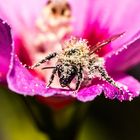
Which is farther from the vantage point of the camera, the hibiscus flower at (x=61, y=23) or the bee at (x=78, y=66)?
the hibiscus flower at (x=61, y=23)

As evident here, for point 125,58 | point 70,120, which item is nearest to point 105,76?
point 125,58

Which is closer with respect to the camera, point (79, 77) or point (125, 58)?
point (79, 77)

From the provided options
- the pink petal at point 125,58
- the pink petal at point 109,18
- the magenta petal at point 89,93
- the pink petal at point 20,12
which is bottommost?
the magenta petal at point 89,93

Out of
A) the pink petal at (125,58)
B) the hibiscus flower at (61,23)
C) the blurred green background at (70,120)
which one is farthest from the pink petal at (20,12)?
the pink petal at (125,58)

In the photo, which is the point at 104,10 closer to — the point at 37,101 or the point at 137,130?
the point at 37,101

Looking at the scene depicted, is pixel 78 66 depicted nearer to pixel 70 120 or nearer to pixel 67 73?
pixel 67 73

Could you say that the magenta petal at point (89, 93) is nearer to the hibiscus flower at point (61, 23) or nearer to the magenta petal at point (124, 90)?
the magenta petal at point (124, 90)

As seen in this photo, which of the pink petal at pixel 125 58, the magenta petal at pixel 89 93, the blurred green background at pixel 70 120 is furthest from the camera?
the blurred green background at pixel 70 120
